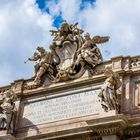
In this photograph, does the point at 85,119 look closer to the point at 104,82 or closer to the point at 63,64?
the point at 104,82

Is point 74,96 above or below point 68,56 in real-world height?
below

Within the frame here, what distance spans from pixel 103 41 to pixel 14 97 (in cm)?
385

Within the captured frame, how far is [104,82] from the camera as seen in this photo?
18.6 meters

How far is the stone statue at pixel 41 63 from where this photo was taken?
66.9 feet

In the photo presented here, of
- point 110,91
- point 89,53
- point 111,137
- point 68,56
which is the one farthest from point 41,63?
point 111,137

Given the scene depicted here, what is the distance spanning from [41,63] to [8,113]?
221 centimetres

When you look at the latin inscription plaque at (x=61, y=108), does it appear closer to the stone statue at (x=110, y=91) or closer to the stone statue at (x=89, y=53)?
the stone statue at (x=110, y=91)

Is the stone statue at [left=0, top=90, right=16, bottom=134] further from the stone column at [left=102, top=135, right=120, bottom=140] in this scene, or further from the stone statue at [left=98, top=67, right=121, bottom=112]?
the stone column at [left=102, top=135, right=120, bottom=140]

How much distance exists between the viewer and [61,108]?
19.4 m

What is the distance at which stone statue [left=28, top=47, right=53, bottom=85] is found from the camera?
20.4 m

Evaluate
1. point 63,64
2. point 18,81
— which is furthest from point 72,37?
point 18,81

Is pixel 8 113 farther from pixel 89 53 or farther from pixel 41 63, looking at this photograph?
pixel 89 53

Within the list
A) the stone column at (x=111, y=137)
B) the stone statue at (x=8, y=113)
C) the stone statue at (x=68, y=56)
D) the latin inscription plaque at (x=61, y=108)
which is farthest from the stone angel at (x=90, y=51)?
the stone column at (x=111, y=137)

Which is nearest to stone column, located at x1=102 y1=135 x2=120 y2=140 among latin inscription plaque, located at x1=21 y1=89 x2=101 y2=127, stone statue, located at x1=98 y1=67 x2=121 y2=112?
stone statue, located at x1=98 y1=67 x2=121 y2=112
